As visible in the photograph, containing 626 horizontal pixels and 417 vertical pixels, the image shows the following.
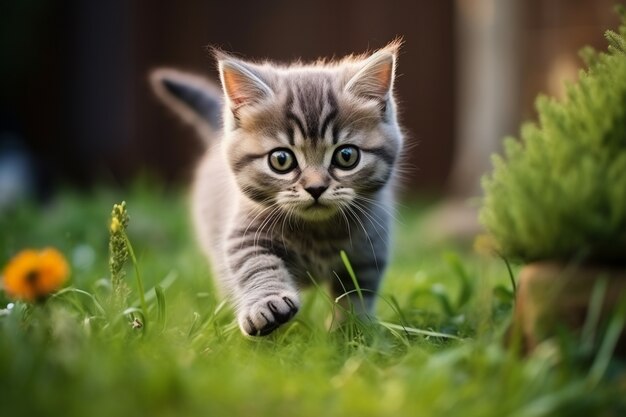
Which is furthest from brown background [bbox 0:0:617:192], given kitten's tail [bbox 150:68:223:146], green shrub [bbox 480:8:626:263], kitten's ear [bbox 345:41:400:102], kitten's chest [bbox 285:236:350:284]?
green shrub [bbox 480:8:626:263]

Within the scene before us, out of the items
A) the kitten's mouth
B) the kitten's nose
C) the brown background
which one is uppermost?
the kitten's nose

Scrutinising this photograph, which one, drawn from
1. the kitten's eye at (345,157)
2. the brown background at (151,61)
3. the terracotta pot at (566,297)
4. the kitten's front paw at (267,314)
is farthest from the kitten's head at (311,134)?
the brown background at (151,61)

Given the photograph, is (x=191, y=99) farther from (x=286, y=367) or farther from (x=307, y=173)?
(x=286, y=367)

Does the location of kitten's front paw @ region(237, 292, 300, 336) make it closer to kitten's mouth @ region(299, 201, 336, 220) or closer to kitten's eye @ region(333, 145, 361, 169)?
kitten's mouth @ region(299, 201, 336, 220)

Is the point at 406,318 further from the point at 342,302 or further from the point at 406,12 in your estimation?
the point at 406,12

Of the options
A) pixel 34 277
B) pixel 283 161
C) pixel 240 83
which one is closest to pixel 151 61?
pixel 240 83

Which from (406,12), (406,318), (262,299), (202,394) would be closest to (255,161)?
(262,299)

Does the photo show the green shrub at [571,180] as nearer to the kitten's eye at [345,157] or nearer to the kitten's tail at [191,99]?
the kitten's eye at [345,157]
